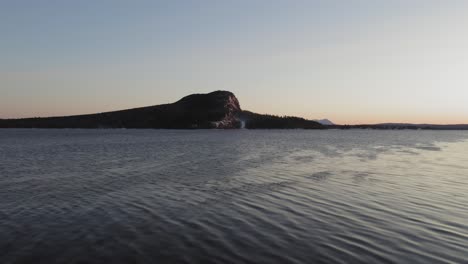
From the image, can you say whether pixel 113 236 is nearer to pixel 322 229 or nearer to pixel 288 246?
pixel 288 246

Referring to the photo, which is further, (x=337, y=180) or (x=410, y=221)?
(x=337, y=180)

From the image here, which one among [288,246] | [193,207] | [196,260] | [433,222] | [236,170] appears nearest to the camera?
[196,260]

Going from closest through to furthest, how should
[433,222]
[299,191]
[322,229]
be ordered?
[322,229] → [433,222] → [299,191]

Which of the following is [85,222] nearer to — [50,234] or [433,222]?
[50,234]

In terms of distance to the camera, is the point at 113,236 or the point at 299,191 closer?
the point at 113,236

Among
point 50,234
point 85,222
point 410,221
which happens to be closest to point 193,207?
point 85,222

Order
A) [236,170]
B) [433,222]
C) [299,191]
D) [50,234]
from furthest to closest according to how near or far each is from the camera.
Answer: [236,170]
[299,191]
[433,222]
[50,234]

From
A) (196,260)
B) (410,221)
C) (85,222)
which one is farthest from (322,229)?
(85,222)

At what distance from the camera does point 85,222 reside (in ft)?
60.0

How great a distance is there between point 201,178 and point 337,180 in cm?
1352

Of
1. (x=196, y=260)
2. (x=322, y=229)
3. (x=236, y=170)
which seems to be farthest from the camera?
(x=236, y=170)

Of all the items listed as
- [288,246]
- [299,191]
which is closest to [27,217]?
[288,246]

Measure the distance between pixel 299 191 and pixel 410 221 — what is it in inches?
376

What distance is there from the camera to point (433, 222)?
18828mm
